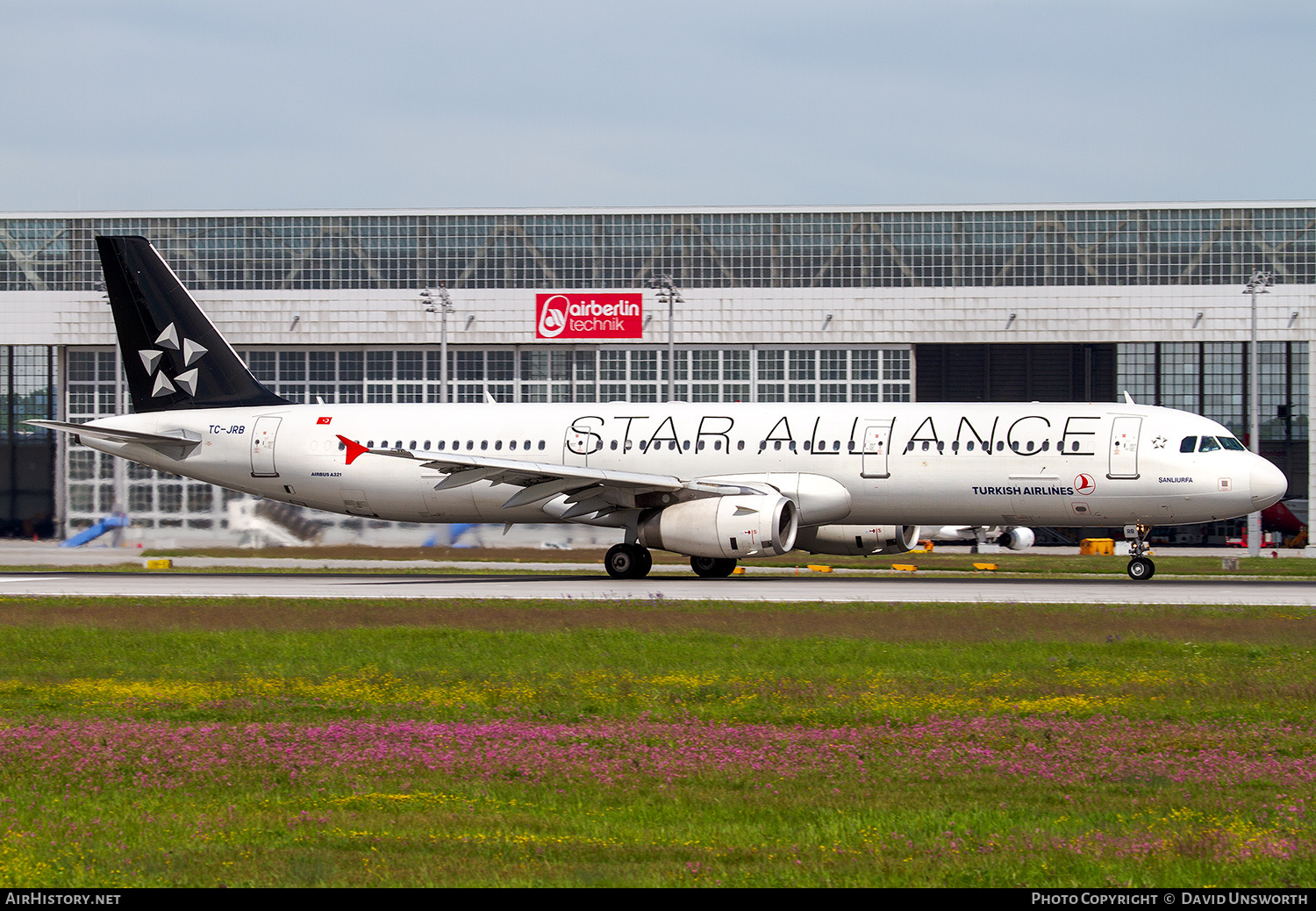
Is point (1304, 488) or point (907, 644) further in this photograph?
point (1304, 488)

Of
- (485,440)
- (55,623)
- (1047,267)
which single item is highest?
(1047,267)

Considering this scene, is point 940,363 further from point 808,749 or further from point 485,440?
point 808,749

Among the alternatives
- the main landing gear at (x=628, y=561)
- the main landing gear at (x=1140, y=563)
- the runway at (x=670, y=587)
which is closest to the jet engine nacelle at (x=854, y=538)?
the runway at (x=670, y=587)

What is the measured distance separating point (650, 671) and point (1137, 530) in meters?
18.7

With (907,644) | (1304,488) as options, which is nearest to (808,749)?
(907,644)

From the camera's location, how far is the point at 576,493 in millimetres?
31438

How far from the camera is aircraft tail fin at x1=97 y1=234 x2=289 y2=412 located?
35344mm

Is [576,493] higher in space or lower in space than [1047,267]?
lower

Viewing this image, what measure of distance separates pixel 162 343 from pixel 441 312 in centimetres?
2136

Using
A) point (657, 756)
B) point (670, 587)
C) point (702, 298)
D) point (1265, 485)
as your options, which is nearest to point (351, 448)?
point (670, 587)

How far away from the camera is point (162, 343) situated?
35406 mm

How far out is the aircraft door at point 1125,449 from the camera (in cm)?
3020

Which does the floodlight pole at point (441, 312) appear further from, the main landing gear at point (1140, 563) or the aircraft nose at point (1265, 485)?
the aircraft nose at point (1265, 485)

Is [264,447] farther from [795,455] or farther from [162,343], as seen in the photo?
[795,455]
